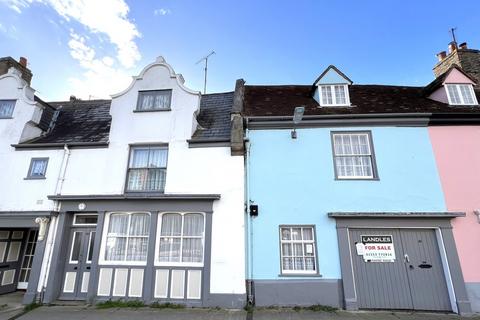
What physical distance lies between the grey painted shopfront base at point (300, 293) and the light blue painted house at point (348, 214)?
0.10 feet

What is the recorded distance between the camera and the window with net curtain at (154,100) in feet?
34.3

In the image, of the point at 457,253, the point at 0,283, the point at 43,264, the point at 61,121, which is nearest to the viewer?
the point at 457,253

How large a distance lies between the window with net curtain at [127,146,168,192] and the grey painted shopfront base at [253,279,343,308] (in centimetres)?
518

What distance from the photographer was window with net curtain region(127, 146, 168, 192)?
31.6 ft

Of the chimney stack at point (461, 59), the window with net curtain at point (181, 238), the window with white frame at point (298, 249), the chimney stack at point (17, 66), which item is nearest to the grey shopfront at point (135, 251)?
the window with net curtain at point (181, 238)

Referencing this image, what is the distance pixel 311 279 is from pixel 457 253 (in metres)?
4.88

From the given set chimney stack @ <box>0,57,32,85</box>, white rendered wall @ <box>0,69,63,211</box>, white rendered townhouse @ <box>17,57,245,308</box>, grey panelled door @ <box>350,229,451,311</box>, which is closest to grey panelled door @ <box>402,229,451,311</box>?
grey panelled door @ <box>350,229,451,311</box>

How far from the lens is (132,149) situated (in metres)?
10.2

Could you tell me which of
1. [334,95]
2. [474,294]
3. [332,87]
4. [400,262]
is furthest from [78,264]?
[474,294]

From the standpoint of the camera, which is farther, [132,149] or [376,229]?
[132,149]

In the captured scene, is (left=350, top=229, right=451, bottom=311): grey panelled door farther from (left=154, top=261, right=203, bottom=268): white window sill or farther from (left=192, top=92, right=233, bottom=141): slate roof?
(left=192, top=92, right=233, bottom=141): slate roof

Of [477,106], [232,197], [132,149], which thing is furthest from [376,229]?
[132,149]

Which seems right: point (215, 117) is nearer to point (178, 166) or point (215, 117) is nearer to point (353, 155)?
point (178, 166)

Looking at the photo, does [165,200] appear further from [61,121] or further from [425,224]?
[425,224]
